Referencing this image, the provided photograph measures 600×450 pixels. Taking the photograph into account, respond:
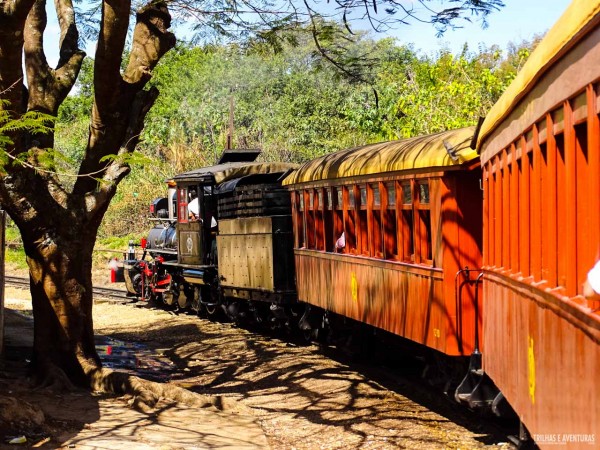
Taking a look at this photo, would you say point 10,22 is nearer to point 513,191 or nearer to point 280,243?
point 513,191

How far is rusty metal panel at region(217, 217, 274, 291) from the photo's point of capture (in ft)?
57.1

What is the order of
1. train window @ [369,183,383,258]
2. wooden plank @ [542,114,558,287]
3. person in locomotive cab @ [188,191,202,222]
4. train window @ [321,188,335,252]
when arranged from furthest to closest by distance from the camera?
1. person in locomotive cab @ [188,191,202,222]
2. train window @ [321,188,335,252]
3. train window @ [369,183,383,258]
4. wooden plank @ [542,114,558,287]

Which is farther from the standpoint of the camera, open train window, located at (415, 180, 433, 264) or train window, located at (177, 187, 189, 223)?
train window, located at (177, 187, 189, 223)

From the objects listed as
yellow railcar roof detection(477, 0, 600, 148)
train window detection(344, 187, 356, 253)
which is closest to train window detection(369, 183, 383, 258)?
train window detection(344, 187, 356, 253)

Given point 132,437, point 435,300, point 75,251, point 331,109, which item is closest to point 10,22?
point 75,251

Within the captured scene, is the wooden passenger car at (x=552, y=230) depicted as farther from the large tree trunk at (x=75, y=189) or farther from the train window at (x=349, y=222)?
the large tree trunk at (x=75, y=189)

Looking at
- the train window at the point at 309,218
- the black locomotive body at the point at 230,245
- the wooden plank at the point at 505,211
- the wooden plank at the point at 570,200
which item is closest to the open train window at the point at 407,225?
the wooden plank at the point at 505,211

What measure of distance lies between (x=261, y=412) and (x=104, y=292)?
19.4m

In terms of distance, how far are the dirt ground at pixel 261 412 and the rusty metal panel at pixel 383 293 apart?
878 mm

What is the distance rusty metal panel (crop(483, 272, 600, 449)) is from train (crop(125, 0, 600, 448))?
2cm

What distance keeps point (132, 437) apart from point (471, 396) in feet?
10.1

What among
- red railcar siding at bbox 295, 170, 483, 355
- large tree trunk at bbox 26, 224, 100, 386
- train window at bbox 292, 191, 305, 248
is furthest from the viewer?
train window at bbox 292, 191, 305, 248

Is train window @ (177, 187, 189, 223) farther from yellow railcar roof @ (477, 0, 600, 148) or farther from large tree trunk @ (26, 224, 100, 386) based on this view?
yellow railcar roof @ (477, 0, 600, 148)

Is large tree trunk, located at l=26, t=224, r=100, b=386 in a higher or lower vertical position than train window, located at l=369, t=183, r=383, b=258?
lower
